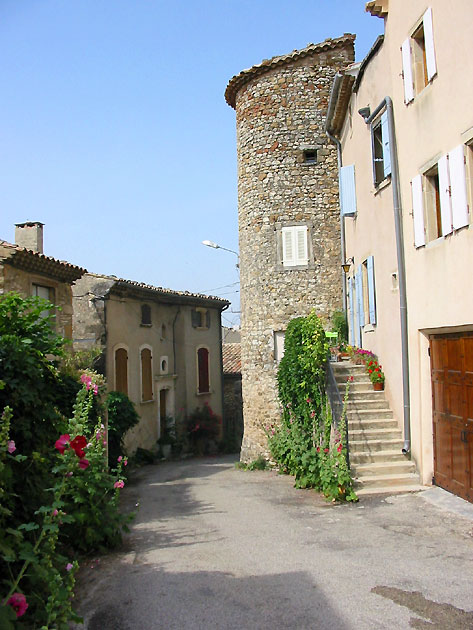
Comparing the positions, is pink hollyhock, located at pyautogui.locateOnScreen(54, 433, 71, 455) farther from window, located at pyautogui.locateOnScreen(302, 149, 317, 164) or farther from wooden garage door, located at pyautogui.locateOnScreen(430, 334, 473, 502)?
window, located at pyautogui.locateOnScreen(302, 149, 317, 164)

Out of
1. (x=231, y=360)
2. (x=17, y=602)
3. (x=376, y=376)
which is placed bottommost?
(x=17, y=602)

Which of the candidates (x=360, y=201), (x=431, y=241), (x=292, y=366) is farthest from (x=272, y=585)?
(x=360, y=201)

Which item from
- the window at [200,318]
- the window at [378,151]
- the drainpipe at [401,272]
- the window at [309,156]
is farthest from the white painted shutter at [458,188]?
the window at [200,318]

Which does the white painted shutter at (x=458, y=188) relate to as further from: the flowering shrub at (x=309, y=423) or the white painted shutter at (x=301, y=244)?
the white painted shutter at (x=301, y=244)

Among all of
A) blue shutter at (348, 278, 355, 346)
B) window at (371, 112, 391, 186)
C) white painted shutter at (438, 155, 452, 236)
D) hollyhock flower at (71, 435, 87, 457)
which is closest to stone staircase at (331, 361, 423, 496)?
blue shutter at (348, 278, 355, 346)

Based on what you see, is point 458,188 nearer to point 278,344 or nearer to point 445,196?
point 445,196

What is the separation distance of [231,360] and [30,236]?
1433 cm

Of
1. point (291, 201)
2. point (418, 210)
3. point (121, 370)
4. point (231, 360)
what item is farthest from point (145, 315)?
point (418, 210)

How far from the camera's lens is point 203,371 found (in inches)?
1046

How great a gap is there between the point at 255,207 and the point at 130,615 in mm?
13405

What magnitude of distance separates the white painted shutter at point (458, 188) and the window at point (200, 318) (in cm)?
1895

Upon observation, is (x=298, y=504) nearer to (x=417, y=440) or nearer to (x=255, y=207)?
(x=417, y=440)

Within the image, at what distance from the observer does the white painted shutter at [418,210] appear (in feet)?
29.4

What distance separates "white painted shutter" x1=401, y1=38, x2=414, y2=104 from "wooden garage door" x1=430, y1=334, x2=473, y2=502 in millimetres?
3794
